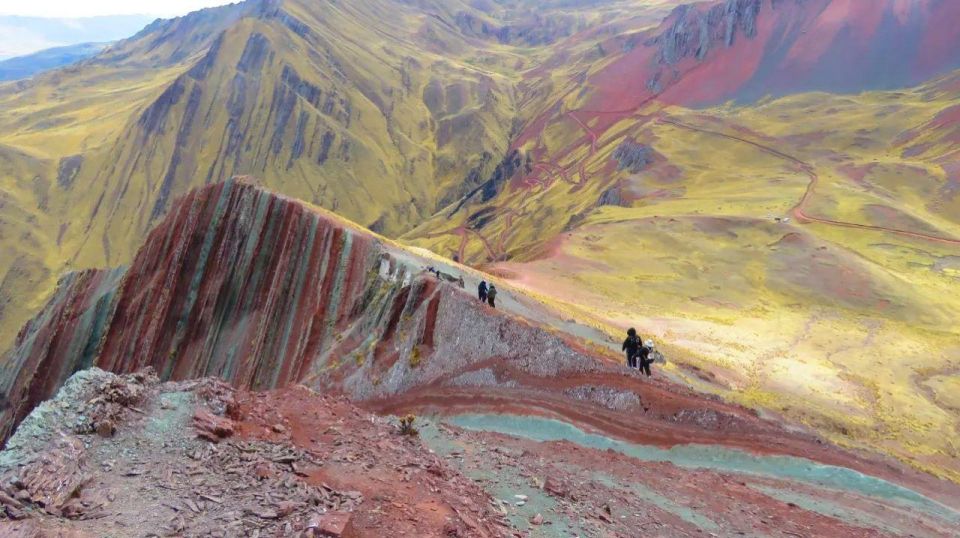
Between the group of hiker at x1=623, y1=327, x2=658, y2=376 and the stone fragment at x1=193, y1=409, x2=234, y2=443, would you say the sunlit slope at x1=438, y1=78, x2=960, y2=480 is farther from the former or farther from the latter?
the stone fragment at x1=193, y1=409, x2=234, y2=443

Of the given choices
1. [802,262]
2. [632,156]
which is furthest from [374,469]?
[632,156]

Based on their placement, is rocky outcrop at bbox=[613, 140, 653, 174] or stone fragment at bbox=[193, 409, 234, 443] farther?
rocky outcrop at bbox=[613, 140, 653, 174]

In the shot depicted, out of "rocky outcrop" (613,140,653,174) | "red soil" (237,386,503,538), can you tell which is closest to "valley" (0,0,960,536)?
"red soil" (237,386,503,538)

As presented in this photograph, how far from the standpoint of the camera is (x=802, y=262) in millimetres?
67000

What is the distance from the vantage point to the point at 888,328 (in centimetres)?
5150

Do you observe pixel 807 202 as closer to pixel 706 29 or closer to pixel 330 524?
pixel 330 524

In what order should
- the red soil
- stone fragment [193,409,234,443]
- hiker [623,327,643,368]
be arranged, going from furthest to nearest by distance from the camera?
hiker [623,327,643,368] < stone fragment [193,409,234,443] < the red soil

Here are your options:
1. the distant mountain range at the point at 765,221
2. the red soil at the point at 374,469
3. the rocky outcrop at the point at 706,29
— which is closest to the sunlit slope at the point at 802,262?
the distant mountain range at the point at 765,221

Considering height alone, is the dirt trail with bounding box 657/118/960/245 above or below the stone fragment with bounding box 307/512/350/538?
above

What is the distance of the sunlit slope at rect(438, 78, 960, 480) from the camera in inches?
1406

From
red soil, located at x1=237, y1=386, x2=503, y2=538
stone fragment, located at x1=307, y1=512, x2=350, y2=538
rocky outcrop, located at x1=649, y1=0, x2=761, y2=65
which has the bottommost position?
stone fragment, located at x1=307, y1=512, x2=350, y2=538

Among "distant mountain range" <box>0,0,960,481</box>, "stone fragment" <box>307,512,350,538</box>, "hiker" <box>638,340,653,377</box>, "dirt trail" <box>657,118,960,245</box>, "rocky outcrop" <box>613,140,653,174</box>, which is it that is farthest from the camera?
"rocky outcrop" <box>613,140,653,174</box>

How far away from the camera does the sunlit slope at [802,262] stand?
3572 centimetres

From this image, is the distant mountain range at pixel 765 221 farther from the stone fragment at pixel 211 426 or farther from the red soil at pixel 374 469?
the stone fragment at pixel 211 426
